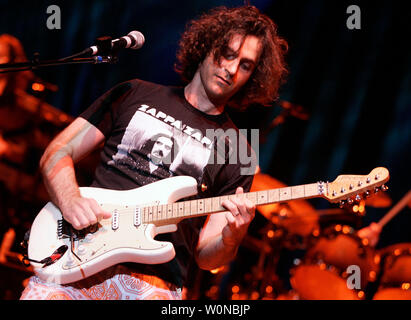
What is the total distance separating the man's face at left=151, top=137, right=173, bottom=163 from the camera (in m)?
2.36

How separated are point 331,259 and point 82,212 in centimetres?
318

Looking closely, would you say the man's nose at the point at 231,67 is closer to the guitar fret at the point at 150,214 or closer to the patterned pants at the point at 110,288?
the guitar fret at the point at 150,214

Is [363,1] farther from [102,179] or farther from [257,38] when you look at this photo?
[102,179]

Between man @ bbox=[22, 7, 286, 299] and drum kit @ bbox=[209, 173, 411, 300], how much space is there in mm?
2174

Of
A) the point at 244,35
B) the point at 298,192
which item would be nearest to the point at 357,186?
the point at 298,192

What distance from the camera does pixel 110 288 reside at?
2.04 metres

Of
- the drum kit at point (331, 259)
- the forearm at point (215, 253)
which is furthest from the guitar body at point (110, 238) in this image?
the drum kit at point (331, 259)

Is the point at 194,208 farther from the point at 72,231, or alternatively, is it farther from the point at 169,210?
the point at 72,231

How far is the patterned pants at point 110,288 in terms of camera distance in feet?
6.51

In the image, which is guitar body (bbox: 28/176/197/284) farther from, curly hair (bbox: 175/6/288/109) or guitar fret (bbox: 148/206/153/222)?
curly hair (bbox: 175/6/288/109)

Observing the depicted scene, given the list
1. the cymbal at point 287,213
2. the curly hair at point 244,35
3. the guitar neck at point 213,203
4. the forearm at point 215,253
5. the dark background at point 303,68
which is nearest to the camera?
the guitar neck at point 213,203

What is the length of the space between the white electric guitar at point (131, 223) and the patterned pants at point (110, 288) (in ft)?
0.20

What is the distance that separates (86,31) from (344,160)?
3.72m
